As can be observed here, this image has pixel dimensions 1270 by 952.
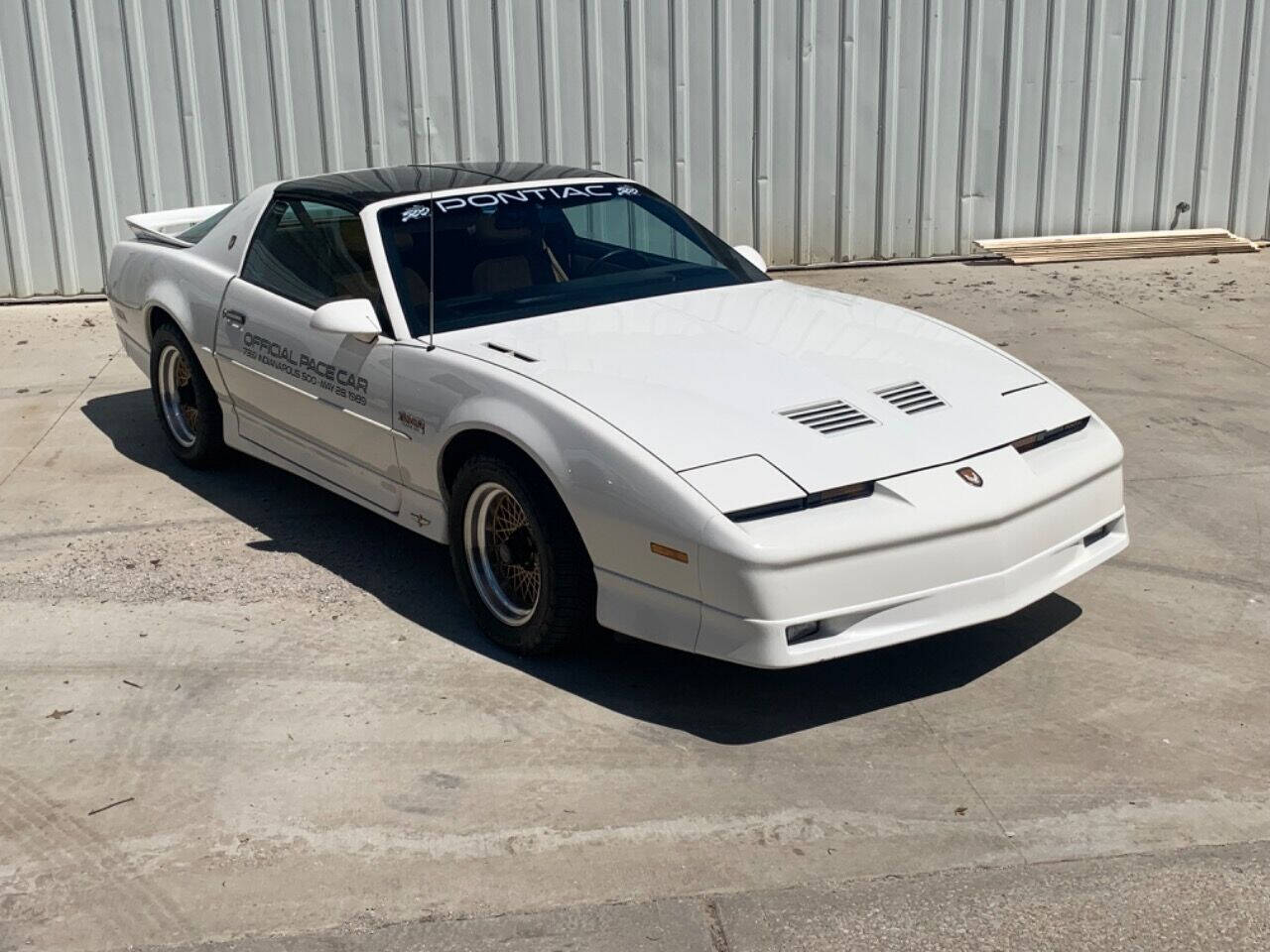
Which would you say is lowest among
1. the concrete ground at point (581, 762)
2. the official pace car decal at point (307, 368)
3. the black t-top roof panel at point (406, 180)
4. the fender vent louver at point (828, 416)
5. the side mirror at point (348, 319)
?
the concrete ground at point (581, 762)

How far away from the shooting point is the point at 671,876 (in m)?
3.86

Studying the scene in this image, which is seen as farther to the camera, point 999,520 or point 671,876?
point 999,520

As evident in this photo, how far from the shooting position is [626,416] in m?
4.64

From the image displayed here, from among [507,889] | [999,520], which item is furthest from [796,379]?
[507,889]

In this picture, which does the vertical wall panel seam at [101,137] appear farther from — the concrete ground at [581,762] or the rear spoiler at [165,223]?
the concrete ground at [581,762]

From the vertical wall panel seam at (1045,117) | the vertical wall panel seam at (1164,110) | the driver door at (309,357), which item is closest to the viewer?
the driver door at (309,357)

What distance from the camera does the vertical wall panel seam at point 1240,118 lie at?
37.3ft

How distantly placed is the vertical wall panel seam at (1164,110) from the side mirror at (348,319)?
26.1 feet

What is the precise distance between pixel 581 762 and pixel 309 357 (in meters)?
2.18

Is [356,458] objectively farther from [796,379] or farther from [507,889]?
[507,889]

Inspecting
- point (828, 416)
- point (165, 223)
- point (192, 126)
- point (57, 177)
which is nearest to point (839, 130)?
point (192, 126)

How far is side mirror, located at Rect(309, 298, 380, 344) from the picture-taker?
543 centimetres

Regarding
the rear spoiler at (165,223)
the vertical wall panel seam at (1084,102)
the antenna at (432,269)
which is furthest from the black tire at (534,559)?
the vertical wall panel seam at (1084,102)

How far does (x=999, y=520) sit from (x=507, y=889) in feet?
5.80
